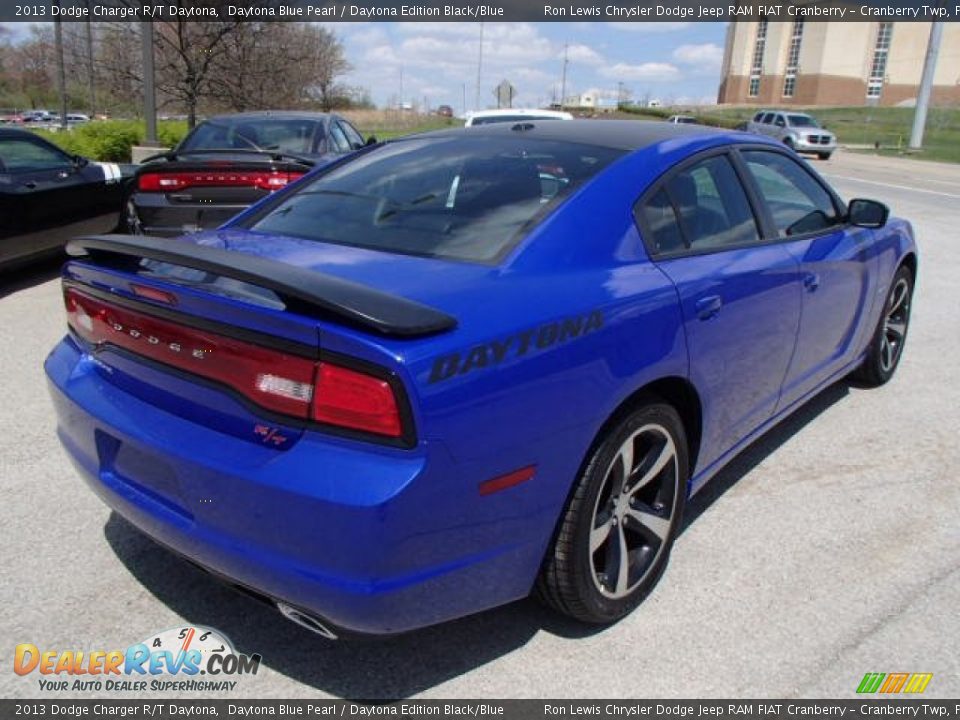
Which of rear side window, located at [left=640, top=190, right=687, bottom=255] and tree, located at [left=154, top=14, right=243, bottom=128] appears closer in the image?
rear side window, located at [left=640, top=190, right=687, bottom=255]

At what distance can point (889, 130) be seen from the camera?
5269 centimetres

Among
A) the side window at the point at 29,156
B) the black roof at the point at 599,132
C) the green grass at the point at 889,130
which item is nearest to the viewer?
the black roof at the point at 599,132

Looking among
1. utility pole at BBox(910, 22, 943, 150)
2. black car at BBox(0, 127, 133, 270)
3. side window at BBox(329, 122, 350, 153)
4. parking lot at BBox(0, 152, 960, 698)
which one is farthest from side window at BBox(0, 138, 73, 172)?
utility pole at BBox(910, 22, 943, 150)

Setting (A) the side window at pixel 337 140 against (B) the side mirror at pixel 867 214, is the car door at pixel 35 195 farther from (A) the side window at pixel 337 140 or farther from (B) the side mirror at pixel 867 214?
(B) the side mirror at pixel 867 214

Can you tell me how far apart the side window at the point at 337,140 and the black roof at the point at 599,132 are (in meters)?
4.81

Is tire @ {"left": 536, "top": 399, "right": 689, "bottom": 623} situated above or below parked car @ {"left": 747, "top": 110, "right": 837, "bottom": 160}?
below

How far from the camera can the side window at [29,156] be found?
677 centimetres

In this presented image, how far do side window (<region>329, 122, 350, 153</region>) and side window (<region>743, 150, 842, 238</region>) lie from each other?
17.1ft

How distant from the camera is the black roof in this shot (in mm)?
3070

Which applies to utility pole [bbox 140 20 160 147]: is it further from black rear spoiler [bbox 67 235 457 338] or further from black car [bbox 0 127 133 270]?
black rear spoiler [bbox 67 235 457 338]

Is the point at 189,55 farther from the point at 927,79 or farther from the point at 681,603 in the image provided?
the point at 927,79

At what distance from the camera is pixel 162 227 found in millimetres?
6363

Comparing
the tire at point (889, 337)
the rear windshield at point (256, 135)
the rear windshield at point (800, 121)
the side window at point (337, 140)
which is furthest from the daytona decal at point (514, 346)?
the rear windshield at point (800, 121)

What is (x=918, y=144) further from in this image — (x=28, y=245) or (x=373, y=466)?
(x=373, y=466)
